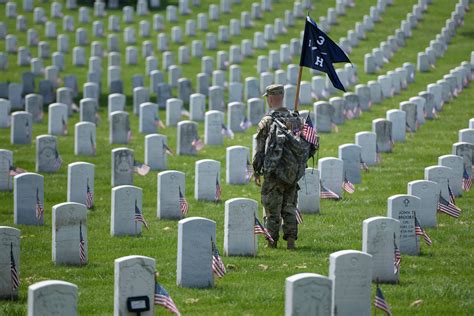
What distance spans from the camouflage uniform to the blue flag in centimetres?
85

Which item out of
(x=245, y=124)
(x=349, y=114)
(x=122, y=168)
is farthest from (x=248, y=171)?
(x=349, y=114)

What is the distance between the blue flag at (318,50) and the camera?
47.5 ft

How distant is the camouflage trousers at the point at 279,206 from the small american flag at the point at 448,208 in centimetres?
275

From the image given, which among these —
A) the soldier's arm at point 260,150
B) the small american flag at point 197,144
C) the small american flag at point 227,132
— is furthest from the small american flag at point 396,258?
the small american flag at point 227,132

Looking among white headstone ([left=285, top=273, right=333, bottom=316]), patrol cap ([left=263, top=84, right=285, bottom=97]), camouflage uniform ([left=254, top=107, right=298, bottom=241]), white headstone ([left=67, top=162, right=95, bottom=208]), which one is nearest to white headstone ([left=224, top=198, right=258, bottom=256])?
camouflage uniform ([left=254, top=107, right=298, bottom=241])

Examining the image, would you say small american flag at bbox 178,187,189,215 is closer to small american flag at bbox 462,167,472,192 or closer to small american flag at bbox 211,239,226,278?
small american flag at bbox 211,239,226,278

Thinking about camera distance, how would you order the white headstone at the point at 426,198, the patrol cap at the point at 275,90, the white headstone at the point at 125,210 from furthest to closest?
1. the white headstone at the point at 426,198
2. the white headstone at the point at 125,210
3. the patrol cap at the point at 275,90

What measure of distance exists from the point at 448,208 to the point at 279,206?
306 centimetres

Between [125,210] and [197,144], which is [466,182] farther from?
[197,144]

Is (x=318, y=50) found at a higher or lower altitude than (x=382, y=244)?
higher

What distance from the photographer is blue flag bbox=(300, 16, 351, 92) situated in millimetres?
14492

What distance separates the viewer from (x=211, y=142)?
23703 millimetres

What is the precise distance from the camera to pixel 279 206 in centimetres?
1425

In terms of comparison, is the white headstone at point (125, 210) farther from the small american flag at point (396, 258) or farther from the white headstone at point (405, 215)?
the small american flag at point (396, 258)
